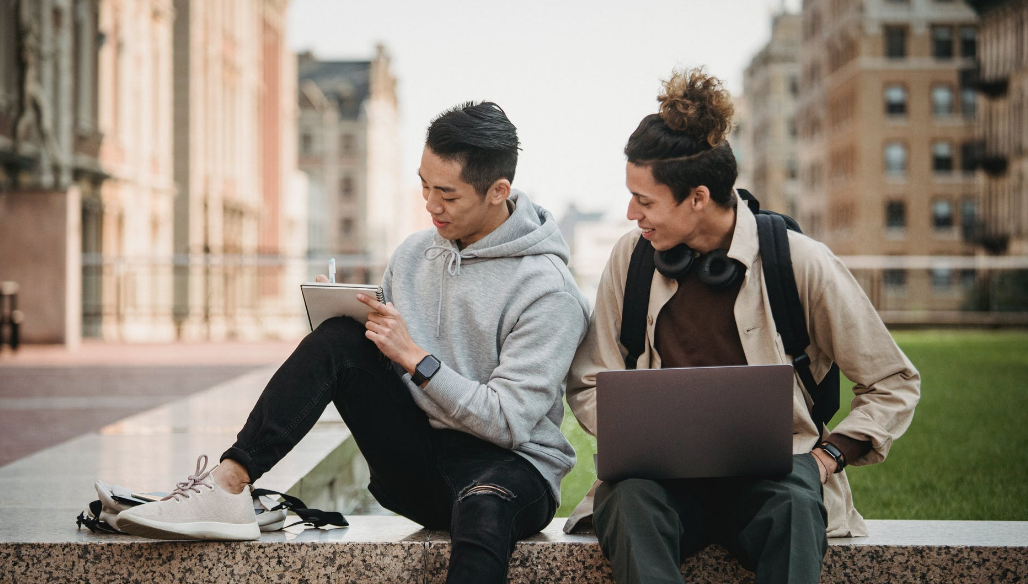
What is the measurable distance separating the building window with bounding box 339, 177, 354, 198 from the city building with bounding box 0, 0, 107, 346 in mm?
58984

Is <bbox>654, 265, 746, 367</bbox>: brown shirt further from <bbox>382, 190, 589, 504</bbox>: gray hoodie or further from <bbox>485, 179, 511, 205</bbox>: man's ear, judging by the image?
<bbox>485, 179, 511, 205</bbox>: man's ear

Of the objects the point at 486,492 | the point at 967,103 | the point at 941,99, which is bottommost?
the point at 486,492

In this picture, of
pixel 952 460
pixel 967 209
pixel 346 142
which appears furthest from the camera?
pixel 346 142

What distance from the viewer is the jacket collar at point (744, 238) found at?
9.41 ft

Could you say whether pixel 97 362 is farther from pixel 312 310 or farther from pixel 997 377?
pixel 312 310

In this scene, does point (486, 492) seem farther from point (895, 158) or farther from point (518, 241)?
point (895, 158)

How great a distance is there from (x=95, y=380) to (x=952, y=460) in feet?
24.9

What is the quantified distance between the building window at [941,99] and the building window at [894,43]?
219cm

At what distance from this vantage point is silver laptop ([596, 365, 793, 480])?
2596 mm

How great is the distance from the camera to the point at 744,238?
2.90m

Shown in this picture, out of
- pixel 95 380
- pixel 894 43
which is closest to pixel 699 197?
pixel 95 380

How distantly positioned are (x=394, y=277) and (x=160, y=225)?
25511 mm

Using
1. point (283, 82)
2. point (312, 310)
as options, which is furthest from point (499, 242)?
point (283, 82)

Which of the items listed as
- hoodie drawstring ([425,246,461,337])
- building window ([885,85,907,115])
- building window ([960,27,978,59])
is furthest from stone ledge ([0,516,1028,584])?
building window ([960,27,978,59])
